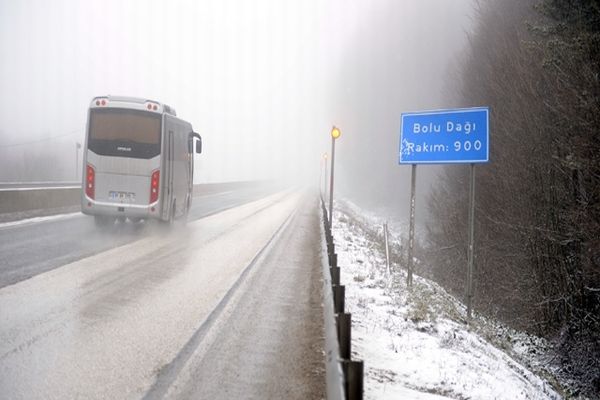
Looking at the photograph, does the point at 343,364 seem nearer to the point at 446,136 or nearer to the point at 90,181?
the point at 446,136

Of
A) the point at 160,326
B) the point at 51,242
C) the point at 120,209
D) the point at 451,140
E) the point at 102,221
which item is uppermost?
the point at 451,140

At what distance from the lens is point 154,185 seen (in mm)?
14109

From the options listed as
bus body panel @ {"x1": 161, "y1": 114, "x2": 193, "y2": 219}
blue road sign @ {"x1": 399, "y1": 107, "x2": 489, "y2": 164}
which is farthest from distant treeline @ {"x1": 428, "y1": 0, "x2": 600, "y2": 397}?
bus body panel @ {"x1": 161, "y1": 114, "x2": 193, "y2": 219}

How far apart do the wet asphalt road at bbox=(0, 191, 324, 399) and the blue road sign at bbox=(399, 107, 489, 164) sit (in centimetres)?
→ 325

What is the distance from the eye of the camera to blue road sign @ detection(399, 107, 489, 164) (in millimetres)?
8922

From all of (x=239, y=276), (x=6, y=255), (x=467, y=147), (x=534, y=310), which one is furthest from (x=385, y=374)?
(x=6, y=255)

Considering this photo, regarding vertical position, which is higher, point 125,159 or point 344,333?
point 125,159

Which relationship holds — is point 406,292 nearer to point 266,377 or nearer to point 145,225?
point 266,377

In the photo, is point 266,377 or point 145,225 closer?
point 266,377

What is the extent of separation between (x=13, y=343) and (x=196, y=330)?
1.87 metres

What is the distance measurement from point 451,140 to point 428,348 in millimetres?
4584

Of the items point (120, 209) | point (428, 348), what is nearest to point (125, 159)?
point (120, 209)

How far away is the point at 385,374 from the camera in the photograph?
16.5 feet

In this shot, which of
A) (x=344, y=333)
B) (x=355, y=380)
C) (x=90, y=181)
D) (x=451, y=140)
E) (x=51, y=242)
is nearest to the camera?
(x=355, y=380)
